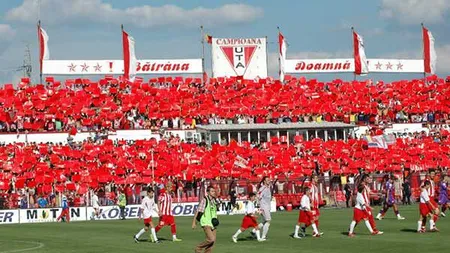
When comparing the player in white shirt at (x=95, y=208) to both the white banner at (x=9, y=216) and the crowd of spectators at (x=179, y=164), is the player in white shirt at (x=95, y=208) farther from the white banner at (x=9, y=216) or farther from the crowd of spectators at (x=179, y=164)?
the white banner at (x=9, y=216)

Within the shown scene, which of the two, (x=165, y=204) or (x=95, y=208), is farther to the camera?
(x=95, y=208)

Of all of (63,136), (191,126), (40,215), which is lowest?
(40,215)

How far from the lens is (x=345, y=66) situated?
92125 mm

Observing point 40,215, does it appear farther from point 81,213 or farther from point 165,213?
point 165,213

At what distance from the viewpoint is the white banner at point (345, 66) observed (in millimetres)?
90338

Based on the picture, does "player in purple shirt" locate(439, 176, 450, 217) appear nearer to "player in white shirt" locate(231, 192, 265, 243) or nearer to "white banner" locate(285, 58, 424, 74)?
"player in white shirt" locate(231, 192, 265, 243)

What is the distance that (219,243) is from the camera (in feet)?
107

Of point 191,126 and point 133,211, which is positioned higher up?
point 191,126

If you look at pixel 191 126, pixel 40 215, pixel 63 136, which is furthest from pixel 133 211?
pixel 191 126

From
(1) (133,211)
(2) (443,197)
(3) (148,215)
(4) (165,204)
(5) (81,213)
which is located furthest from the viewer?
(1) (133,211)

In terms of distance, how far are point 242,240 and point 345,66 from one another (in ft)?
199

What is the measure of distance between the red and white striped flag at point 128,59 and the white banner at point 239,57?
27.2ft

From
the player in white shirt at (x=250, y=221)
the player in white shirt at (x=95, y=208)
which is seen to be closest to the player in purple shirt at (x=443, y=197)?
the player in white shirt at (x=250, y=221)

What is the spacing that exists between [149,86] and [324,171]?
20301 mm
